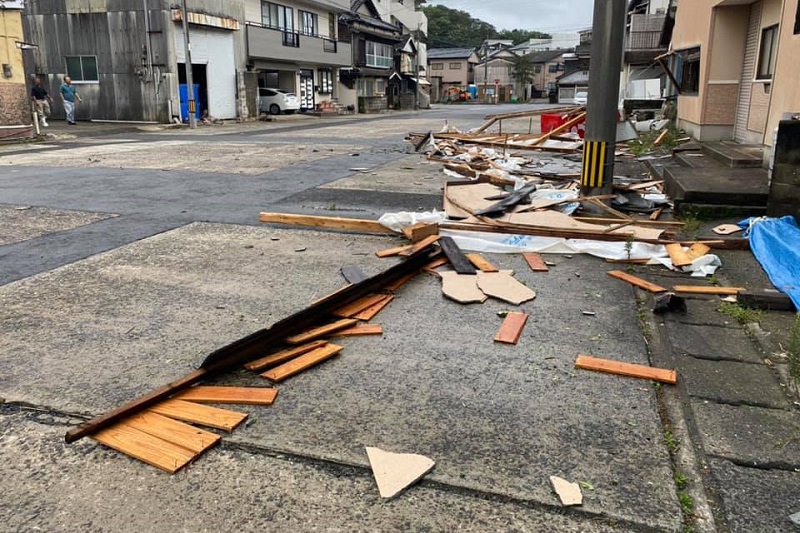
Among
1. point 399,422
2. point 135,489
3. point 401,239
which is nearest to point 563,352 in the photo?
point 399,422

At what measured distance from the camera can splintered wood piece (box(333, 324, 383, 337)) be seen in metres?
3.98

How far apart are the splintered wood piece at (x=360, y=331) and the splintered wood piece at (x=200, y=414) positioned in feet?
3.70

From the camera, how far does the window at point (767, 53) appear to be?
1098cm

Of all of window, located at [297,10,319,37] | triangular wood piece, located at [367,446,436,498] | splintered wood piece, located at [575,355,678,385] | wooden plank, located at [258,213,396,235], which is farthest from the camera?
window, located at [297,10,319,37]

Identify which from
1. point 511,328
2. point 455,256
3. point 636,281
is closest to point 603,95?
point 636,281

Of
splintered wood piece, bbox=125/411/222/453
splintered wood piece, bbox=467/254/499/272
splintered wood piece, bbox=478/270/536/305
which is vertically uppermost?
splintered wood piece, bbox=467/254/499/272

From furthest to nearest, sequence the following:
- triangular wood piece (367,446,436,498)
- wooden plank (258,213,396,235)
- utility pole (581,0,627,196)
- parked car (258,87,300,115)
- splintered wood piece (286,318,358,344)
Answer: parked car (258,87,300,115)
utility pole (581,0,627,196)
wooden plank (258,213,396,235)
splintered wood piece (286,318,358,344)
triangular wood piece (367,446,436,498)

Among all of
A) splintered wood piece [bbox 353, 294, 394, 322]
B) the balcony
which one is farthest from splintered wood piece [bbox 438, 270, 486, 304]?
the balcony

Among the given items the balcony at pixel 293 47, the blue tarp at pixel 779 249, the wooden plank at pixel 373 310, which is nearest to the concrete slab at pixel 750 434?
the blue tarp at pixel 779 249

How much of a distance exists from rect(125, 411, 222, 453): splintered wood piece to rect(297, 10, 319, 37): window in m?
40.5

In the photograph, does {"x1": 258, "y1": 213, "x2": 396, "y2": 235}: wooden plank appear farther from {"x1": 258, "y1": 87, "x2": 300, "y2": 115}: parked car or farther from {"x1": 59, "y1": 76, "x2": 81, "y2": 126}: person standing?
{"x1": 258, "y1": 87, "x2": 300, "y2": 115}: parked car

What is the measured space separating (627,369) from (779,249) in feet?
9.67

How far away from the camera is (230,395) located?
3111mm

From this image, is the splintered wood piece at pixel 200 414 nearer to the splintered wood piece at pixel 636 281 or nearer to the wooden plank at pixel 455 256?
the wooden plank at pixel 455 256
